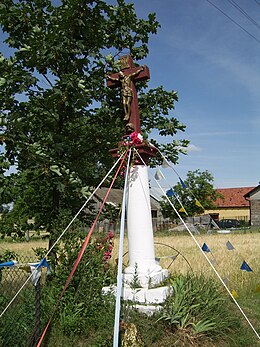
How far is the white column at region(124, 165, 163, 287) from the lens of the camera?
564 centimetres

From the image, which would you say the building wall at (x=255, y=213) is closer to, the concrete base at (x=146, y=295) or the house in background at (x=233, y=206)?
the house in background at (x=233, y=206)

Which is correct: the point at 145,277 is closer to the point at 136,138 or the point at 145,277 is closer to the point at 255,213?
the point at 136,138

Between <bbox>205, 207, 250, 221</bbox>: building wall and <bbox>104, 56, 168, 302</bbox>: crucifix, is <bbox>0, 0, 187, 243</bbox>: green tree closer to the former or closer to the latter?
<bbox>104, 56, 168, 302</bbox>: crucifix

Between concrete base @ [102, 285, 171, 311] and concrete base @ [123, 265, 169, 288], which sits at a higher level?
concrete base @ [123, 265, 169, 288]

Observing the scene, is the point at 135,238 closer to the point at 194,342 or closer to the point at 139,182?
the point at 139,182

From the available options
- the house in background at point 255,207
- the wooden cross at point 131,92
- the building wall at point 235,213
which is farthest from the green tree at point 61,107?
the building wall at point 235,213

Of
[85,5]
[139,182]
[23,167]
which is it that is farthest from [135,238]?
[85,5]

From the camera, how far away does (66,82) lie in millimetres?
5691

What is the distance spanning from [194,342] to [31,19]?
571cm

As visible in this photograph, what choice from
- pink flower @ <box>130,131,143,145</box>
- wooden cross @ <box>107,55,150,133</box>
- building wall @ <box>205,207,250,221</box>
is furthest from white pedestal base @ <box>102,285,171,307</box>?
building wall @ <box>205,207,250,221</box>

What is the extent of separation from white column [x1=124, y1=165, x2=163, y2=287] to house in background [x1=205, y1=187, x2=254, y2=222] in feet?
168

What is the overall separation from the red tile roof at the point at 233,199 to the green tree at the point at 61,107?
51.1 metres

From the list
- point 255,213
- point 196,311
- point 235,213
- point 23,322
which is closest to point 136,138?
point 196,311

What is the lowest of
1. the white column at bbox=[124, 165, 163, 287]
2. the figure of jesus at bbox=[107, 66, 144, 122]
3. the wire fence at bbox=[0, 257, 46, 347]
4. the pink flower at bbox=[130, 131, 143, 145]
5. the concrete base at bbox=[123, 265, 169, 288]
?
the wire fence at bbox=[0, 257, 46, 347]
